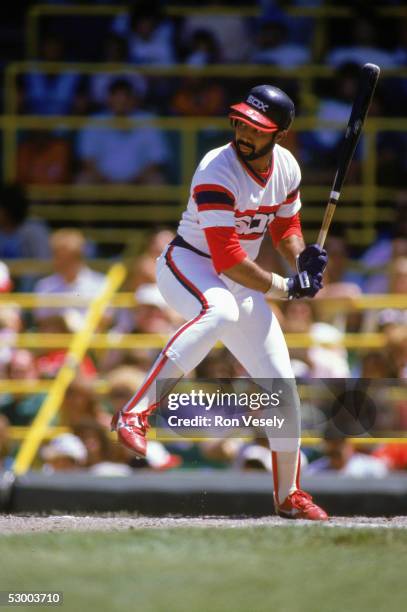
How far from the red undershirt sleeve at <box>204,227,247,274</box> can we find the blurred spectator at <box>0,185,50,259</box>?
15.2 feet

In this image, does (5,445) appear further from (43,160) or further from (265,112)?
(265,112)

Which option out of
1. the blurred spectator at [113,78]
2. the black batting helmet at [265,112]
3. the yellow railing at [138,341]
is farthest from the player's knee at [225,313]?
the blurred spectator at [113,78]

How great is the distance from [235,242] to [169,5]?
6.55m

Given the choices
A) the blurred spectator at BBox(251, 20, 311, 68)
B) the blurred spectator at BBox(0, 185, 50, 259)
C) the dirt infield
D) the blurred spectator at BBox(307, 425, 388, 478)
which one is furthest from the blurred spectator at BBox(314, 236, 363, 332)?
the dirt infield

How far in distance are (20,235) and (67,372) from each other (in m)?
1.92

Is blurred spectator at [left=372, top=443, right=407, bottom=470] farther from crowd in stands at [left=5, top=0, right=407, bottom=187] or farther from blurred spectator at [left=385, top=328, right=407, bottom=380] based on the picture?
crowd in stands at [left=5, top=0, right=407, bottom=187]

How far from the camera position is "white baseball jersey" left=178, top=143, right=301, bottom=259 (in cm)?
682

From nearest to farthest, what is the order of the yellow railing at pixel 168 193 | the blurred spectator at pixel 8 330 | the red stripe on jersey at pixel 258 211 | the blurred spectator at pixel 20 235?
1. the red stripe on jersey at pixel 258 211
2. the blurred spectator at pixel 8 330
3. the blurred spectator at pixel 20 235
4. the yellow railing at pixel 168 193

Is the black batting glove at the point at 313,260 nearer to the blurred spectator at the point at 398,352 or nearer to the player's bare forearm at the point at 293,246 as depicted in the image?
the player's bare forearm at the point at 293,246

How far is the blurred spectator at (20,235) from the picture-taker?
36.9 feet

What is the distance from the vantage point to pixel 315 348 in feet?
31.4

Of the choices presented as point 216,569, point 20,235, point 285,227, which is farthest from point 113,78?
point 216,569

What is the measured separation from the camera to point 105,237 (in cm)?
1193

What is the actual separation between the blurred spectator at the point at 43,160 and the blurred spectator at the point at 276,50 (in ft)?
5.71
